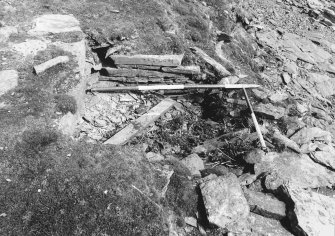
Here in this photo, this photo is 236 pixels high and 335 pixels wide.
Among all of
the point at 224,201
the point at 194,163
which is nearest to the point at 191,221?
the point at 224,201

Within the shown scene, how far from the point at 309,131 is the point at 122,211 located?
4465mm

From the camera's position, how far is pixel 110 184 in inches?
181

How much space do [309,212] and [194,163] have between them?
1827mm

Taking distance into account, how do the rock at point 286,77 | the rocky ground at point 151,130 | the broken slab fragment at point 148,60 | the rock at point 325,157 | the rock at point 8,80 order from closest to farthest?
the rocky ground at point 151,130
the rock at point 8,80
the rock at point 325,157
the broken slab fragment at point 148,60
the rock at point 286,77

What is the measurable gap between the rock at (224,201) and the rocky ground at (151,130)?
2cm

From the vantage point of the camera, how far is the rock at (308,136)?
6.87 metres

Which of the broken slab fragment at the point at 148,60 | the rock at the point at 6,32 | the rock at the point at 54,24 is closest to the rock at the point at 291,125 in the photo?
the broken slab fragment at the point at 148,60

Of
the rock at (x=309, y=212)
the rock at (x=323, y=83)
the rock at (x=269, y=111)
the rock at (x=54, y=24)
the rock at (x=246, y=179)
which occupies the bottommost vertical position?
the rock at (x=323, y=83)

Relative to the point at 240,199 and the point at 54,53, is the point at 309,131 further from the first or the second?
the point at 54,53

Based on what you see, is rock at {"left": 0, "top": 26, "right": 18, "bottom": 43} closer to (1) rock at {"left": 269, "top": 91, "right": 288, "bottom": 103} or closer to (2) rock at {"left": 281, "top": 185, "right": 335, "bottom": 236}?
(1) rock at {"left": 269, "top": 91, "right": 288, "bottom": 103}

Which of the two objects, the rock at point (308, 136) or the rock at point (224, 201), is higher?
the rock at point (224, 201)

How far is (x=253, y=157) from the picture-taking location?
232 inches

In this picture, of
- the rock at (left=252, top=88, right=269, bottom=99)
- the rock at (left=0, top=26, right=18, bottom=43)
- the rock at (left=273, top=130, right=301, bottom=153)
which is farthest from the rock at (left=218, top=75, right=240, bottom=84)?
the rock at (left=0, top=26, right=18, bottom=43)

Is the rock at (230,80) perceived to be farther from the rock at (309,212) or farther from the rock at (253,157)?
the rock at (309,212)
